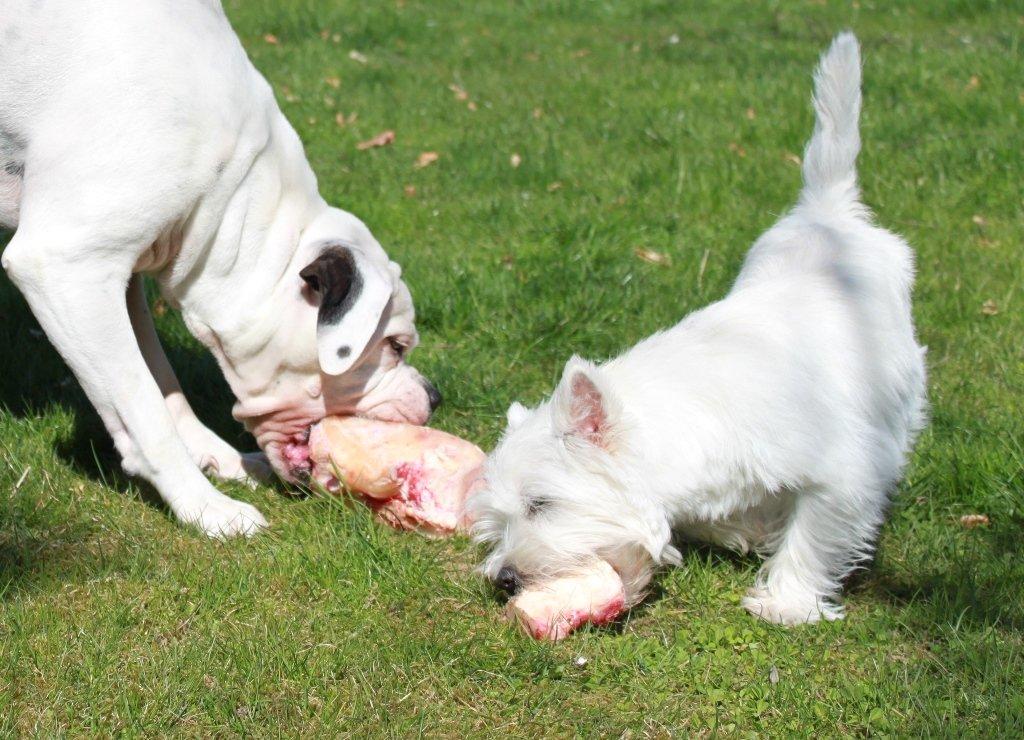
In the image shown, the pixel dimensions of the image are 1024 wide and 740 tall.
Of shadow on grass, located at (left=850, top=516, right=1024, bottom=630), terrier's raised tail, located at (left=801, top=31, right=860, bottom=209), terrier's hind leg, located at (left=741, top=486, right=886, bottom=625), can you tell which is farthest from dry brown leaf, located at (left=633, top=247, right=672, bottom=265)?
terrier's hind leg, located at (left=741, top=486, right=886, bottom=625)

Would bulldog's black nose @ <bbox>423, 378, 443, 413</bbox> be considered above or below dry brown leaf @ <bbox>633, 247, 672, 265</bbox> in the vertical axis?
above

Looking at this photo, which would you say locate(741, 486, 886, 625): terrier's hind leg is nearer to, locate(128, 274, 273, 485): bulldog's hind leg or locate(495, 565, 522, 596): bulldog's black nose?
locate(495, 565, 522, 596): bulldog's black nose

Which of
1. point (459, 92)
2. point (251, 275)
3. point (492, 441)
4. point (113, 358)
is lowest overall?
point (459, 92)

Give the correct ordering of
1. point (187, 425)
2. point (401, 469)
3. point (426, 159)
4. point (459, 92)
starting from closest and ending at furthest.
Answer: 1. point (401, 469)
2. point (187, 425)
3. point (426, 159)
4. point (459, 92)

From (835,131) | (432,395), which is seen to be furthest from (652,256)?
(432,395)

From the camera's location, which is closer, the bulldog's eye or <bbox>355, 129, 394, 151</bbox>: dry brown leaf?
the bulldog's eye

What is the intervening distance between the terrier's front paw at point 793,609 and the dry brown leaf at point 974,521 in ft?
2.33

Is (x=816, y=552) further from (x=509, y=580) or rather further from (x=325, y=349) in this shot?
(x=325, y=349)

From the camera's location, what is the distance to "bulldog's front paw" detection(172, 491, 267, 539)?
4180 mm

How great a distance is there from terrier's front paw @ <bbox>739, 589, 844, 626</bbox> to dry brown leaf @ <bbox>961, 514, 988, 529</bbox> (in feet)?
2.33

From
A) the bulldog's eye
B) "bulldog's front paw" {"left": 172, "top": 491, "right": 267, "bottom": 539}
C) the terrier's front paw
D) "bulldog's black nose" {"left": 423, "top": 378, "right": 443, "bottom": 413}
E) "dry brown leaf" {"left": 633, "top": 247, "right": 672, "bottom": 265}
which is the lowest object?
"dry brown leaf" {"left": 633, "top": 247, "right": 672, "bottom": 265}

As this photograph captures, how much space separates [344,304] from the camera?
13.5ft

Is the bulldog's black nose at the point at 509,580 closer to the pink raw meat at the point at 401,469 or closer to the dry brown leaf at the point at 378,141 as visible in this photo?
the pink raw meat at the point at 401,469

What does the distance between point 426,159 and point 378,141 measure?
0.51 m
